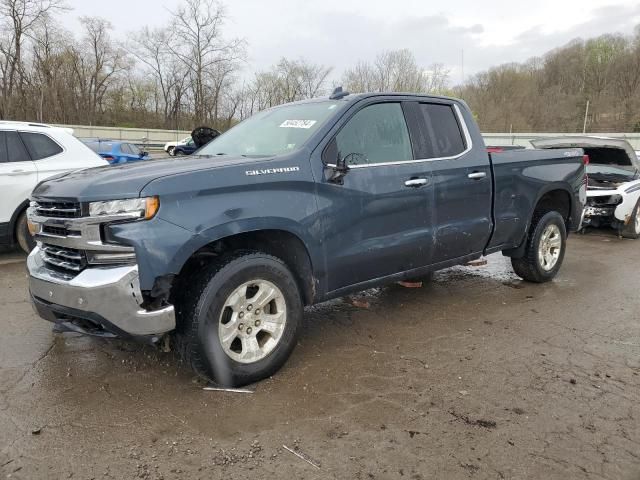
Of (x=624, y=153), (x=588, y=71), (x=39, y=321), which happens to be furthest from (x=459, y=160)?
(x=588, y=71)

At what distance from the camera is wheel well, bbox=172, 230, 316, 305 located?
321 cm

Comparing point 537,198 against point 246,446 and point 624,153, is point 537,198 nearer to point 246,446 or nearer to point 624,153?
point 246,446

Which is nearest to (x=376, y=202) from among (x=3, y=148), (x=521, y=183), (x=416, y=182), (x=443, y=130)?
(x=416, y=182)

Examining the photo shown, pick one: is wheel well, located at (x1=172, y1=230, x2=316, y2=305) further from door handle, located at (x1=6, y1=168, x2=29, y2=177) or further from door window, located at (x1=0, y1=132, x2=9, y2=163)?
door window, located at (x1=0, y1=132, x2=9, y2=163)

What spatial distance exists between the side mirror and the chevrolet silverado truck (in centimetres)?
1

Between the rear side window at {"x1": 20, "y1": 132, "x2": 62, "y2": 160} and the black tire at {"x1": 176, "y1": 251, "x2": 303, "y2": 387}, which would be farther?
the rear side window at {"x1": 20, "y1": 132, "x2": 62, "y2": 160}

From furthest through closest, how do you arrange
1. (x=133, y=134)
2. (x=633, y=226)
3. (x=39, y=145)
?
(x=133, y=134) → (x=633, y=226) → (x=39, y=145)

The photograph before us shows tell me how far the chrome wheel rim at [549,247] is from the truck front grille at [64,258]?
4.62 m

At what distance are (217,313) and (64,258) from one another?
1.00 m

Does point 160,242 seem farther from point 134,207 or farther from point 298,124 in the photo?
point 298,124

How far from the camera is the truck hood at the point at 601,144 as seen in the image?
28.8ft

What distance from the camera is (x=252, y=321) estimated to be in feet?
10.7

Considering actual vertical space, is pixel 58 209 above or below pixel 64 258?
above

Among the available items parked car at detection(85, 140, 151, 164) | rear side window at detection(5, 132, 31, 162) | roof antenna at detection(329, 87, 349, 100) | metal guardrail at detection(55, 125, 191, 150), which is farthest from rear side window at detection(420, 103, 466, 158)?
metal guardrail at detection(55, 125, 191, 150)
